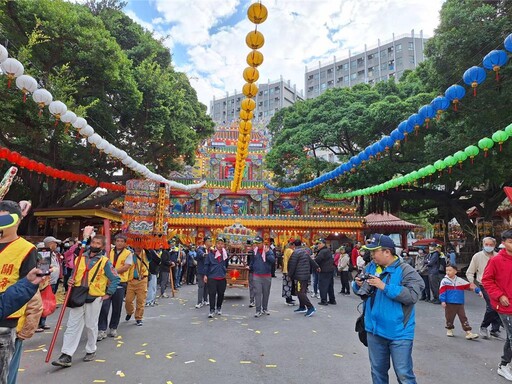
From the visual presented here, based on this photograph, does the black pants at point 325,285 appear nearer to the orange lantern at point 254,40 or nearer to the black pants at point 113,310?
the black pants at point 113,310

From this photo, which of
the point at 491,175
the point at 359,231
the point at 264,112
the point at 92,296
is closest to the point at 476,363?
the point at 92,296

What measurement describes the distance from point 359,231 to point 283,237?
502cm

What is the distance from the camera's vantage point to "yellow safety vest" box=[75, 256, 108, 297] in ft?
14.9

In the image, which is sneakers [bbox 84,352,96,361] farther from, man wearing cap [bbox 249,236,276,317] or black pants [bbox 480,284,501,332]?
black pants [bbox 480,284,501,332]

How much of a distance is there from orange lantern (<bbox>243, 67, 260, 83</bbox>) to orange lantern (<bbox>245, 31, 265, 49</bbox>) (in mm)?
616

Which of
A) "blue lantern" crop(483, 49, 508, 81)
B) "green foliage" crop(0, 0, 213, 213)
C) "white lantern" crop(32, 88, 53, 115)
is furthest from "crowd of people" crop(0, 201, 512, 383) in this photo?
"green foliage" crop(0, 0, 213, 213)

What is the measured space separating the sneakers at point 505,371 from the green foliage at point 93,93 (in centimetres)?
1069

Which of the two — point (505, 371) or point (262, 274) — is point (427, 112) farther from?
point (505, 371)

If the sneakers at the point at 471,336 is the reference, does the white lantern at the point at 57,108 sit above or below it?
above

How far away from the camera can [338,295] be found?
11164 mm

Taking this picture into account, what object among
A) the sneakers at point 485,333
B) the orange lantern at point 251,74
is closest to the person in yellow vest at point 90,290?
the orange lantern at point 251,74

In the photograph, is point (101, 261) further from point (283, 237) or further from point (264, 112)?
point (264, 112)

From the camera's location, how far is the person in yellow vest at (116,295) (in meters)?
5.53

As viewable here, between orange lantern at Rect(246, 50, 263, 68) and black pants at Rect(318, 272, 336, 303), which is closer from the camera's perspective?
orange lantern at Rect(246, 50, 263, 68)
